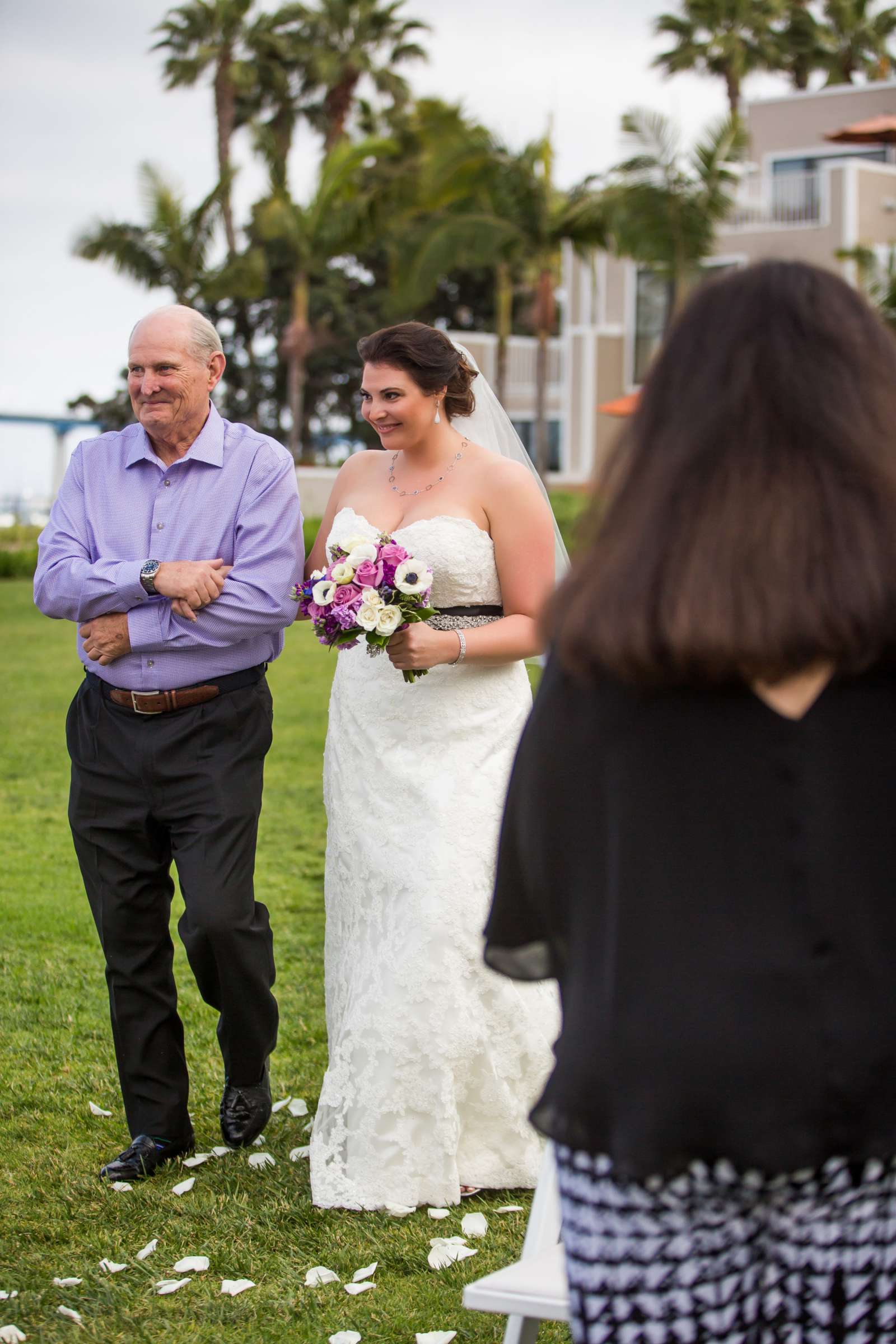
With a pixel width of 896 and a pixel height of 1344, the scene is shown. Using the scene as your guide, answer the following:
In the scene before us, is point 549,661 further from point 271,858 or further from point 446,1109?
point 271,858

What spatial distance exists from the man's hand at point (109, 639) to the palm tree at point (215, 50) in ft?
126

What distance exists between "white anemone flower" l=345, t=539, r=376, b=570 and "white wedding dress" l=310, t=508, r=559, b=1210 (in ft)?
0.38

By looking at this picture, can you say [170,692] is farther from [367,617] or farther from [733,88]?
[733,88]

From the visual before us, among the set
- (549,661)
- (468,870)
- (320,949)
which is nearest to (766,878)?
(549,661)

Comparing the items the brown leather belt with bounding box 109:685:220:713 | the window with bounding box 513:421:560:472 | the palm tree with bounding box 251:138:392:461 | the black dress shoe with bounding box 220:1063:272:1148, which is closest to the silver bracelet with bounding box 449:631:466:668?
the brown leather belt with bounding box 109:685:220:713

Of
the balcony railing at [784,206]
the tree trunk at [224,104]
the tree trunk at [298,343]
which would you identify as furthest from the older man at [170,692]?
the tree trunk at [224,104]

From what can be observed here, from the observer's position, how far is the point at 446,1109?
4594 mm

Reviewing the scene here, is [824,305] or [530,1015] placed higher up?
[824,305]

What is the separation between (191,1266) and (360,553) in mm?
2007

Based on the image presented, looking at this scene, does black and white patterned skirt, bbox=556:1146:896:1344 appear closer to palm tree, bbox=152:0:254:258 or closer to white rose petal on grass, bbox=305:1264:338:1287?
white rose petal on grass, bbox=305:1264:338:1287

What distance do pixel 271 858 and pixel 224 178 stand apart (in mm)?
26832

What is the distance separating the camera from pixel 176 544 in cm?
473

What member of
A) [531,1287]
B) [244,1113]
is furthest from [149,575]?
[531,1287]

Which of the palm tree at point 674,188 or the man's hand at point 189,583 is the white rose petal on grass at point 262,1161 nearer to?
the man's hand at point 189,583
